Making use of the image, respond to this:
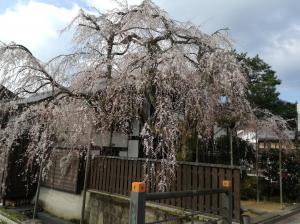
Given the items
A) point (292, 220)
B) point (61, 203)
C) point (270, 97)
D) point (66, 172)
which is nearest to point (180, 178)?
point (292, 220)

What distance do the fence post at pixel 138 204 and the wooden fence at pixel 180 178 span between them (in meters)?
2.13

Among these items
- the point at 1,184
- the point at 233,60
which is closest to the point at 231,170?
the point at 233,60

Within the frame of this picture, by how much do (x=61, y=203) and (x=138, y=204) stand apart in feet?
24.3

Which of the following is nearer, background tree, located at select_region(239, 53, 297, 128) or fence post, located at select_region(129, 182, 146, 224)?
fence post, located at select_region(129, 182, 146, 224)

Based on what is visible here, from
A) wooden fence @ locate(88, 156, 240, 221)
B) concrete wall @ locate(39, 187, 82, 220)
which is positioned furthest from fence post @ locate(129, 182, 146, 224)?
concrete wall @ locate(39, 187, 82, 220)

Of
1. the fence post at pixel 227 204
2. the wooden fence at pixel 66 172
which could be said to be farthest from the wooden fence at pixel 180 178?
the wooden fence at pixel 66 172

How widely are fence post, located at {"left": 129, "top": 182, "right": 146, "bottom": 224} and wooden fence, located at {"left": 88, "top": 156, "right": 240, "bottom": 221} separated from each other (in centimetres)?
213

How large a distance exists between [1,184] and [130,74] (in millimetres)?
6722

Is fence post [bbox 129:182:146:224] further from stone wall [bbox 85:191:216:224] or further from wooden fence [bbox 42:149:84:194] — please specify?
wooden fence [bbox 42:149:84:194]

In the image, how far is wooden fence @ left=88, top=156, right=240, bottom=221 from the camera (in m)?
5.71

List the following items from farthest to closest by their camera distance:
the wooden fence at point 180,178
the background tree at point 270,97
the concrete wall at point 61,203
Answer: the background tree at point 270,97, the concrete wall at point 61,203, the wooden fence at point 180,178

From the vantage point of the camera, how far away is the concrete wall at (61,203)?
8930mm

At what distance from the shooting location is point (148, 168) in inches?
276

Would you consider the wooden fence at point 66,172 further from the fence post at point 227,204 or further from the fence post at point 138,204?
the fence post at point 138,204
